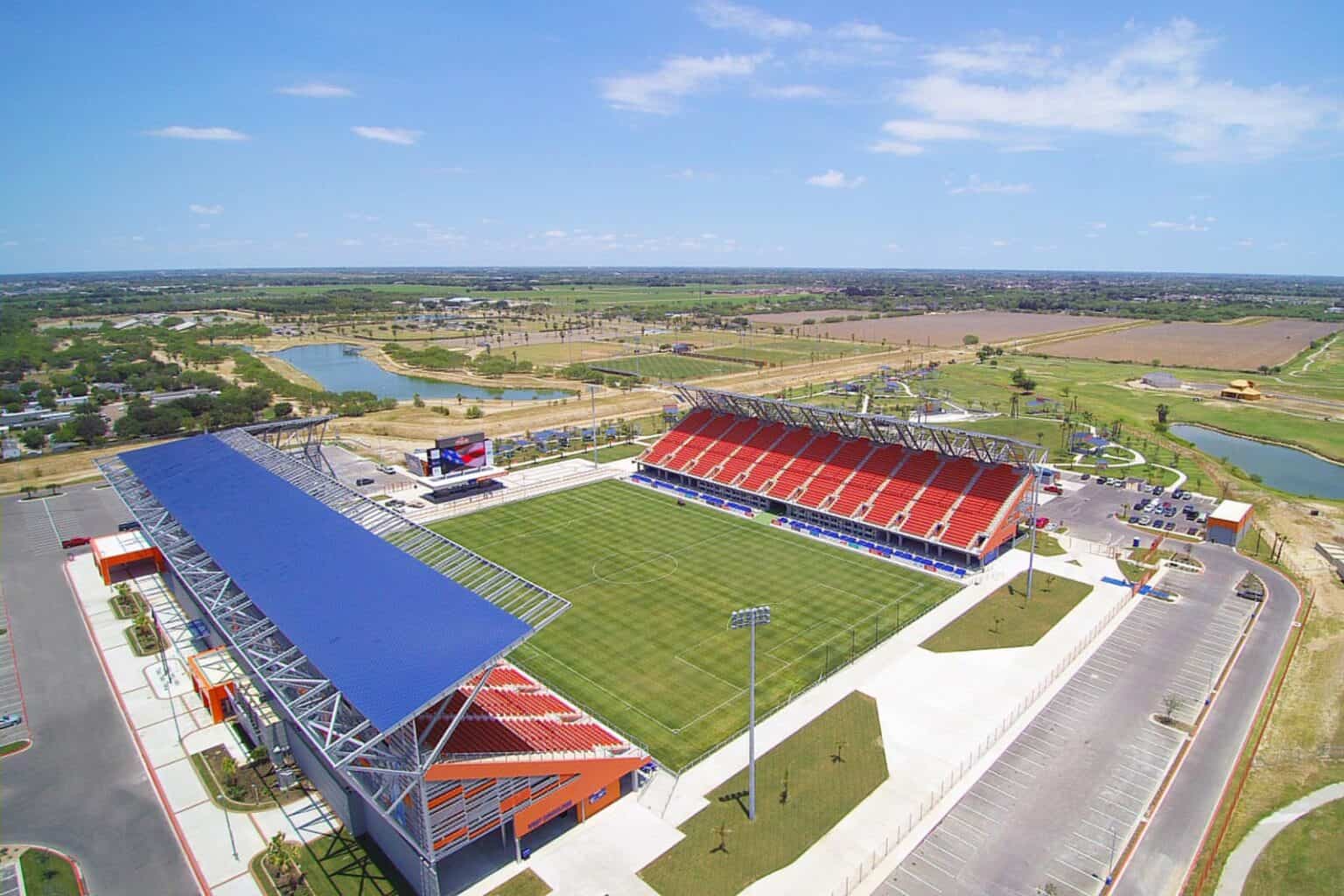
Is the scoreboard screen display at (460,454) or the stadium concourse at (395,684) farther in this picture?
the scoreboard screen display at (460,454)

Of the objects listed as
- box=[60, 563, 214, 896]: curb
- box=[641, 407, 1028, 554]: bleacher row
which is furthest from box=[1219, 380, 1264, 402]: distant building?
box=[60, 563, 214, 896]: curb

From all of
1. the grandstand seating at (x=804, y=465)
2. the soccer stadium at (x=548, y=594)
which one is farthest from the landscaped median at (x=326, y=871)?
the grandstand seating at (x=804, y=465)

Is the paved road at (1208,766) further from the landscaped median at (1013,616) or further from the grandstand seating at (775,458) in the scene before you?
the grandstand seating at (775,458)

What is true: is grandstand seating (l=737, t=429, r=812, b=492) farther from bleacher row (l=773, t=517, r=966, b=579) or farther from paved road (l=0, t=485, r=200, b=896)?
paved road (l=0, t=485, r=200, b=896)

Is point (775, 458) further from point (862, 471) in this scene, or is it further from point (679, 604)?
point (679, 604)

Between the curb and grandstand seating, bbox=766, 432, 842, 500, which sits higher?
grandstand seating, bbox=766, 432, 842, 500

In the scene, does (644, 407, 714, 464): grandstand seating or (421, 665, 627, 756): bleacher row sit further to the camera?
(644, 407, 714, 464): grandstand seating

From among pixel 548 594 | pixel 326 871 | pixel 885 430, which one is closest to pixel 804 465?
pixel 885 430
